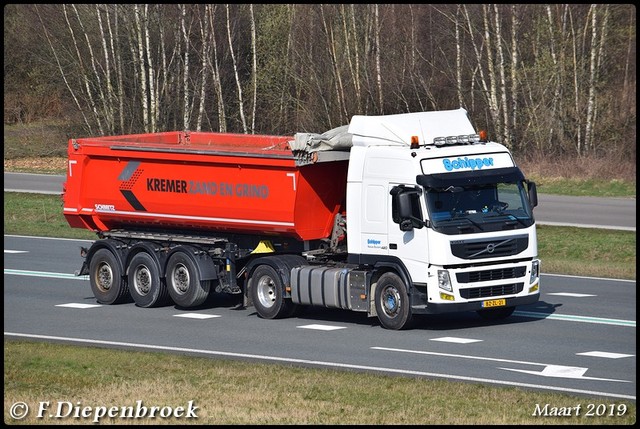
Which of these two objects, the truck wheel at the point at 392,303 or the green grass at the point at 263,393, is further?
the truck wheel at the point at 392,303

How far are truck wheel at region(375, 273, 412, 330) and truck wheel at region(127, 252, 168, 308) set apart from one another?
4.43m

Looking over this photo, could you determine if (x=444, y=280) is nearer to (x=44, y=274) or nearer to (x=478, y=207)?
(x=478, y=207)

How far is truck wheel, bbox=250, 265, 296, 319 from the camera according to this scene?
67.9ft

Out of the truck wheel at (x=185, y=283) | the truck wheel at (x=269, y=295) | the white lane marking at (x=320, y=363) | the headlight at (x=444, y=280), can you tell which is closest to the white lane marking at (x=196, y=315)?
the truck wheel at (x=185, y=283)

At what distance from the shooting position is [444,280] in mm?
18766

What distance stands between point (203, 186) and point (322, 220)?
2250mm

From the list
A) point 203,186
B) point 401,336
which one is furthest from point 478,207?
point 203,186

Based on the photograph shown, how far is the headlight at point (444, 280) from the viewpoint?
18.8 meters

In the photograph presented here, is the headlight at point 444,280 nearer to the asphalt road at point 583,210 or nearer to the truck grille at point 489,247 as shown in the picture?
the truck grille at point 489,247

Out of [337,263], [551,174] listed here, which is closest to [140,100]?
[551,174]

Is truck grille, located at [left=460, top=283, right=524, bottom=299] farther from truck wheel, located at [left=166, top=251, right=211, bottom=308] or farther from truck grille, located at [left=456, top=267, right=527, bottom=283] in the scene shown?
truck wheel, located at [left=166, top=251, right=211, bottom=308]

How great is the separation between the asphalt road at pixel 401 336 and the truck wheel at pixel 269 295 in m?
0.23

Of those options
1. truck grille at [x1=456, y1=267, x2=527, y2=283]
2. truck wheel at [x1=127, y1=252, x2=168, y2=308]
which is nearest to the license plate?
truck grille at [x1=456, y1=267, x2=527, y2=283]

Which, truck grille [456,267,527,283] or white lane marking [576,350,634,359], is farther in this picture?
truck grille [456,267,527,283]
